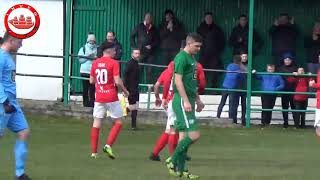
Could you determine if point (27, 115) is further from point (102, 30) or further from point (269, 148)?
point (269, 148)

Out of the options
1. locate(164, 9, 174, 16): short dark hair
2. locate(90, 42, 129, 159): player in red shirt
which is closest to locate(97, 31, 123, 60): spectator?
locate(164, 9, 174, 16): short dark hair

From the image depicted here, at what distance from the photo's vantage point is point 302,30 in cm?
2289

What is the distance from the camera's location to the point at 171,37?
Result: 2217 centimetres

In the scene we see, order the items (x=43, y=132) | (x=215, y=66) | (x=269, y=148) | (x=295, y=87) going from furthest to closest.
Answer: (x=215, y=66)
(x=295, y=87)
(x=43, y=132)
(x=269, y=148)

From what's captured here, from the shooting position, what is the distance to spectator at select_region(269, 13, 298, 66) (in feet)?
71.6

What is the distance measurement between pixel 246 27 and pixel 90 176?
10966 mm

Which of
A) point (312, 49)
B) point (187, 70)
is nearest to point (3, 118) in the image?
point (187, 70)

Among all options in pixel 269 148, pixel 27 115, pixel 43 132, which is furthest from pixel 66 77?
pixel 269 148

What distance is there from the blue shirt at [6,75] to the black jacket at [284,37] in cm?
1171

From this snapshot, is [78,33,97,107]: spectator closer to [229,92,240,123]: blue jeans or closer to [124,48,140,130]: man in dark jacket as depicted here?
[124,48,140,130]: man in dark jacket

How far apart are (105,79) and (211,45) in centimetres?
842

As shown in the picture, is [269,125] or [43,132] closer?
[43,132]

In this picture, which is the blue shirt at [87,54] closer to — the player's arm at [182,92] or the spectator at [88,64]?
the spectator at [88,64]

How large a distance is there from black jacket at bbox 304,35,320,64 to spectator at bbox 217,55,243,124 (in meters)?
2.16
